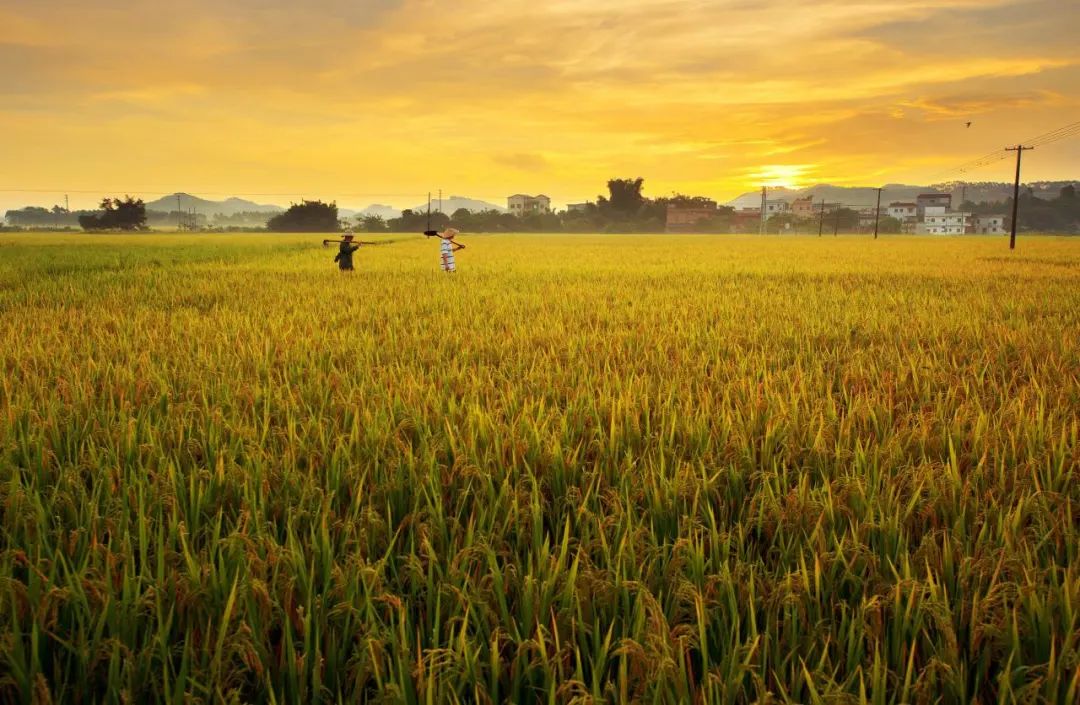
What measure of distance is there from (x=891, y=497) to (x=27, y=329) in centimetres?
706

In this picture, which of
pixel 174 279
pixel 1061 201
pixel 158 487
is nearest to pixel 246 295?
pixel 174 279

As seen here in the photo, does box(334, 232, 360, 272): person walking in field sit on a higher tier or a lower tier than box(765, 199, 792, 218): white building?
lower

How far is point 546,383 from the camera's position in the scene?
3844 millimetres

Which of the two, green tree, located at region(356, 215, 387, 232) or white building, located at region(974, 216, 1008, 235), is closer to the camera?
green tree, located at region(356, 215, 387, 232)

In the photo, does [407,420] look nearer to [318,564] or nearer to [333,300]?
[318,564]

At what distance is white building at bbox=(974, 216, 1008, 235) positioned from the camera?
148500mm

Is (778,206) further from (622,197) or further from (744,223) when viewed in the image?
(622,197)

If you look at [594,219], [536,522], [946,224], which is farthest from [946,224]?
[536,522]

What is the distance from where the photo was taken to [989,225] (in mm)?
151375

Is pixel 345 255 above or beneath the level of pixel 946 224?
beneath

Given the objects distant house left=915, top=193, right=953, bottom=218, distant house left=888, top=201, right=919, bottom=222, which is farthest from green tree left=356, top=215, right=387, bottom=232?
distant house left=915, top=193, right=953, bottom=218

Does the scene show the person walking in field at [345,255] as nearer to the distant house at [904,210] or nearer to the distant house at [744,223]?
the distant house at [744,223]

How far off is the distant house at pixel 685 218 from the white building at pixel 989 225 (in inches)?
3058

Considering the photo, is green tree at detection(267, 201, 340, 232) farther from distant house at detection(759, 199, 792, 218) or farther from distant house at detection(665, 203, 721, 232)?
distant house at detection(759, 199, 792, 218)
